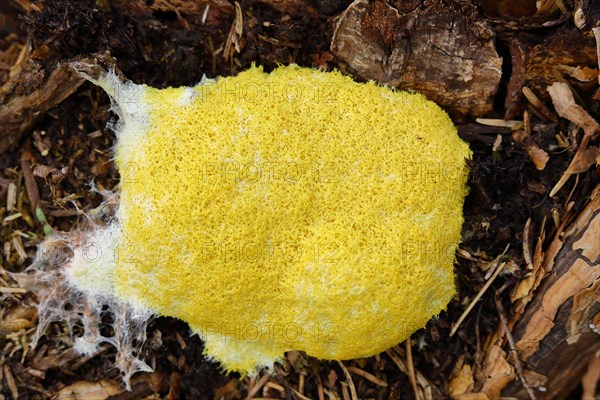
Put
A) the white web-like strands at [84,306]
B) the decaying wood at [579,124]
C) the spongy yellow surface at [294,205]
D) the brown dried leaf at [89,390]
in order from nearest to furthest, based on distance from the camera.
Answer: the spongy yellow surface at [294,205]
the decaying wood at [579,124]
the white web-like strands at [84,306]
the brown dried leaf at [89,390]

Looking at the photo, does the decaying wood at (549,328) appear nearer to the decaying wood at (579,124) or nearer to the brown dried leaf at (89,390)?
the decaying wood at (579,124)

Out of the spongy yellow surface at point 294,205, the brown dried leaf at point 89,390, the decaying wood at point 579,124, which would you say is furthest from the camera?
the brown dried leaf at point 89,390

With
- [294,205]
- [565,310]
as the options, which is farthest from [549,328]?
[294,205]

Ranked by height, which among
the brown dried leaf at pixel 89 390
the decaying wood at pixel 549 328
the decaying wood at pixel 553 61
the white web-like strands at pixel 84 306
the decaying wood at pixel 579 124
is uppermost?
the decaying wood at pixel 553 61

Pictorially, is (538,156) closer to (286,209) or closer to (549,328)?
(549,328)

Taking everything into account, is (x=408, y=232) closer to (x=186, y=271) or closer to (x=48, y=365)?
(x=186, y=271)

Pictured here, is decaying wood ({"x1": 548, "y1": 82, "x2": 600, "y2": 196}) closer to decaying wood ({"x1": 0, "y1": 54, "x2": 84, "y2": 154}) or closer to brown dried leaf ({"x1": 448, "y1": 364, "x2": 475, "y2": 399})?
brown dried leaf ({"x1": 448, "y1": 364, "x2": 475, "y2": 399})

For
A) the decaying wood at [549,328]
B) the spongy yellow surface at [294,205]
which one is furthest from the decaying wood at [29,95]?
the decaying wood at [549,328]
